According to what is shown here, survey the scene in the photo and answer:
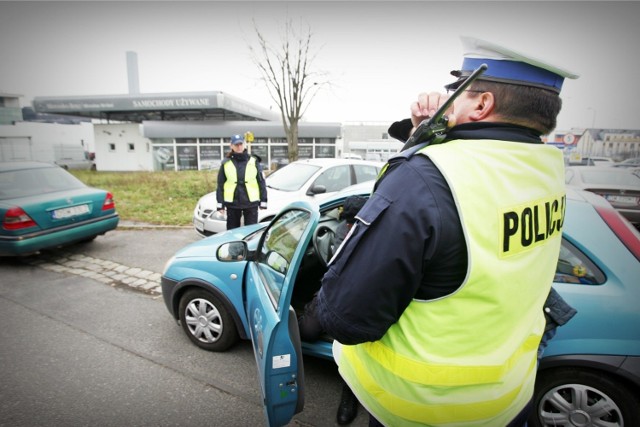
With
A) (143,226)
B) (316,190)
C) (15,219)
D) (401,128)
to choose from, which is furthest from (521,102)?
(143,226)

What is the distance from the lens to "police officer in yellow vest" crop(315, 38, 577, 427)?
94 cm

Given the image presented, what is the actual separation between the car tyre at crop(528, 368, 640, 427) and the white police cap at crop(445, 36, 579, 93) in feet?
5.99

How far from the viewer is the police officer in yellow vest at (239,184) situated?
5.48m

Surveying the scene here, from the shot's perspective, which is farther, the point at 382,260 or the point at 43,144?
the point at 43,144

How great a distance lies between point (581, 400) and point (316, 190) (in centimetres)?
457

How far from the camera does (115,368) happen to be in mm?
2824

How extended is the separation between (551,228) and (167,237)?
700 centimetres

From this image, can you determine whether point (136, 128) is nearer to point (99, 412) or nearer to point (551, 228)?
point (99, 412)

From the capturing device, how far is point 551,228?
111 cm

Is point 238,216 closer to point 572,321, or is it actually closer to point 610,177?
point 572,321

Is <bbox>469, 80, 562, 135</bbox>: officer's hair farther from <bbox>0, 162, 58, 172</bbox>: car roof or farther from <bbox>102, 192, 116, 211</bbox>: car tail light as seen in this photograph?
<bbox>0, 162, 58, 172</bbox>: car roof

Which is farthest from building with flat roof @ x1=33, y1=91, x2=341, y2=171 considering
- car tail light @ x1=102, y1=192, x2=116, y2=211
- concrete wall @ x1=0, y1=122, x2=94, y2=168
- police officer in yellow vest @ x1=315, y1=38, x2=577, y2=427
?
police officer in yellow vest @ x1=315, y1=38, x2=577, y2=427

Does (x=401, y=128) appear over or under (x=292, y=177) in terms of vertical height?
over

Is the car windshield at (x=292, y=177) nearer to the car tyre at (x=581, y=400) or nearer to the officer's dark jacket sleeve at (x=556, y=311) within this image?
the car tyre at (x=581, y=400)
